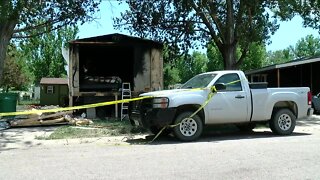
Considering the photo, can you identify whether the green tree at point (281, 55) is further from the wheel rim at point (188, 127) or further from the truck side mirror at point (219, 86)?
the wheel rim at point (188, 127)

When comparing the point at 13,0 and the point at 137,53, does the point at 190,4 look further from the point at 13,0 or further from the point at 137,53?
the point at 13,0

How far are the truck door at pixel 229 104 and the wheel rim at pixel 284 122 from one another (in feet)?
3.89

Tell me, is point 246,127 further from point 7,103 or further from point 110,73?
point 110,73

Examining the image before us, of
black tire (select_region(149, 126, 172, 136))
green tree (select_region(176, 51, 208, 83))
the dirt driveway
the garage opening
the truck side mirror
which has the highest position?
green tree (select_region(176, 51, 208, 83))

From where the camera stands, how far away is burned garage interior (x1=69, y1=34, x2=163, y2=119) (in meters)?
20.9

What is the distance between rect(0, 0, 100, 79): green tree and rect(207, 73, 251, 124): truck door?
7.55 meters

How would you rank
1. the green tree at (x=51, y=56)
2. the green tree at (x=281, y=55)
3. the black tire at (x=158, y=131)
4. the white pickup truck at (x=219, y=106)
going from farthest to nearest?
the green tree at (x=281, y=55), the green tree at (x=51, y=56), the black tire at (x=158, y=131), the white pickup truck at (x=219, y=106)

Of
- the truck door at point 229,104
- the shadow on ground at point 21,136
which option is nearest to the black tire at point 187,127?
the truck door at point 229,104

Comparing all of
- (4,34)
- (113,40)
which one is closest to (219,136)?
(4,34)

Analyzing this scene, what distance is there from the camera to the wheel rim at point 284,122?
43.2 feet

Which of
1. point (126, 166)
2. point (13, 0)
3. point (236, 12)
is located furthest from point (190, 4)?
point (126, 166)

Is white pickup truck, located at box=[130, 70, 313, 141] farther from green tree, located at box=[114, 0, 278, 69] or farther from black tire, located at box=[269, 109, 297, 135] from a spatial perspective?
green tree, located at box=[114, 0, 278, 69]

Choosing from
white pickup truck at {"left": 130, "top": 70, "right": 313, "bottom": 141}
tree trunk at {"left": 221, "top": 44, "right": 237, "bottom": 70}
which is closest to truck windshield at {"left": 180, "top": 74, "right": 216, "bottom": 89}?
white pickup truck at {"left": 130, "top": 70, "right": 313, "bottom": 141}

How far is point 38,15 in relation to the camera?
19.2 meters
